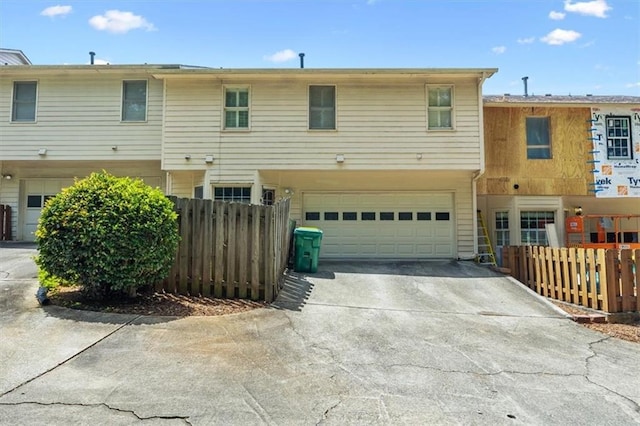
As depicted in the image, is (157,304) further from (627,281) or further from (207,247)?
(627,281)

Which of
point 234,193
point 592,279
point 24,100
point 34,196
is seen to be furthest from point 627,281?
point 24,100

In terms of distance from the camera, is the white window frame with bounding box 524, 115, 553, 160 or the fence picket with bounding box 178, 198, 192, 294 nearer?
the fence picket with bounding box 178, 198, 192, 294

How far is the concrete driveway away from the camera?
338 cm

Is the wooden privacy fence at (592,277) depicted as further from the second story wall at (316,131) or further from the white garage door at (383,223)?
the second story wall at (316,131)

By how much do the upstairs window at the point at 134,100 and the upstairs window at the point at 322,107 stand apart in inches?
212

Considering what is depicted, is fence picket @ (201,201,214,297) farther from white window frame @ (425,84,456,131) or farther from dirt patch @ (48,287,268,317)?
white window frame @ (425,84,456,131)

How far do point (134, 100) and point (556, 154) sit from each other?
1363 centimetres

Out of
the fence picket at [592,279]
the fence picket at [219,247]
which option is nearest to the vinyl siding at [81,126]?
the fence picket at [219,247]

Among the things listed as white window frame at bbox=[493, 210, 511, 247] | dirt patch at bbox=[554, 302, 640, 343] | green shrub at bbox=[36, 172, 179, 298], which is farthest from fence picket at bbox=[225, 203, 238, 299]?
white window frame at bbox=[493, 210, 511, 247]

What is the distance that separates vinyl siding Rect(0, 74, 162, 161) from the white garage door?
5496 mm

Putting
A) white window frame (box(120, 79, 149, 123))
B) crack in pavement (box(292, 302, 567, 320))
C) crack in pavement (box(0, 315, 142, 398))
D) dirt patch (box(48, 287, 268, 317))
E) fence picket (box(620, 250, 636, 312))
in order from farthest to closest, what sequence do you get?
white window frame (box(120, 79, 149, 123)), fence picket (box(620, 250, 636, 312)), crack in pavement (box(292, 302, 567, 320)), dirt patch (box(48, 287, 268, 317)), crack in pavement (box(0, 315, 142, 398))

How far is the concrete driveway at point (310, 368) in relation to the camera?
3385 mm

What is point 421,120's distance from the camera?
39.2 ft

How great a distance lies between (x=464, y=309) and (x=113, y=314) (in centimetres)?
579
